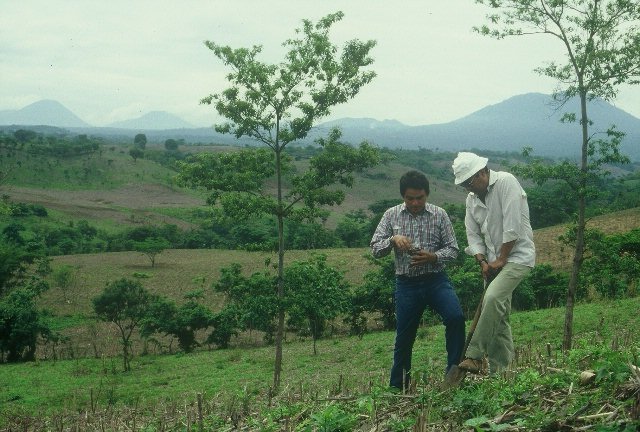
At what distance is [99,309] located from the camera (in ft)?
100

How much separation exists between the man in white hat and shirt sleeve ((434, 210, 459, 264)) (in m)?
0.23

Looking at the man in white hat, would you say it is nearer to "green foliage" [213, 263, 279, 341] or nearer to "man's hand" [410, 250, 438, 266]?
"man's hand" [410, 250, 438, 266]

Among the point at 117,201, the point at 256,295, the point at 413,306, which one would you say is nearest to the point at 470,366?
the point at 413,306

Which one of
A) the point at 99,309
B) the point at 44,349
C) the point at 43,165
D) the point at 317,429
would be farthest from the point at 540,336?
the point at 43,165

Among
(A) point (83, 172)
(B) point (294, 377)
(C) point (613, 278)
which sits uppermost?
(A) point (83, 172)

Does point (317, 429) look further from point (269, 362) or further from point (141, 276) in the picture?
point (141, 276)

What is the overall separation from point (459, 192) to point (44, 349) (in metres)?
101

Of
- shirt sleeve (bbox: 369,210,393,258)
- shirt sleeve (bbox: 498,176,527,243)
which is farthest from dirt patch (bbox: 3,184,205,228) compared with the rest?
shirt sleeve (bbox: 498,176,527,243)

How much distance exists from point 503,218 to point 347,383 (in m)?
2.03

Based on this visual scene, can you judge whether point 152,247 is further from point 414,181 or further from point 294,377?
point 414,181

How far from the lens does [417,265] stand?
5383 millimetres

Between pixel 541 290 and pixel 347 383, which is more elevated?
pixel 347 383

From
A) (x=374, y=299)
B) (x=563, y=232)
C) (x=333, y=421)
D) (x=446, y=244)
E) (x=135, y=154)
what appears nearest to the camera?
(x=333, y=421)

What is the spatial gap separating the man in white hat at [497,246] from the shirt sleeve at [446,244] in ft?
0.76
